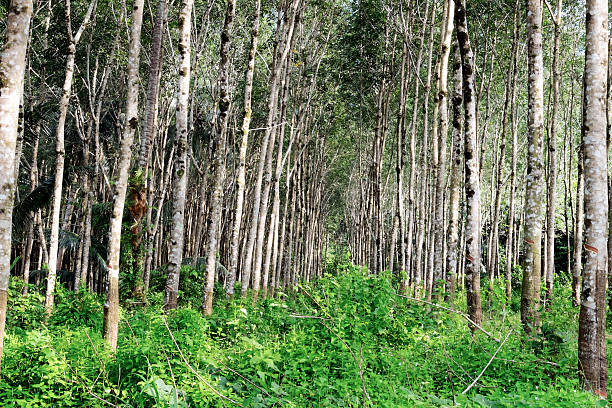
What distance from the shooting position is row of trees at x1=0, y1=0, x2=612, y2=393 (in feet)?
17.3

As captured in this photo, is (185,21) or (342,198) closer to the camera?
(185,21)

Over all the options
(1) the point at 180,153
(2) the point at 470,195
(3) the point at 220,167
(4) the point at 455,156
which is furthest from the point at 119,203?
(4) the point at 455,156

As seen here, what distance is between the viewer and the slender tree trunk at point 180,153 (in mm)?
8430

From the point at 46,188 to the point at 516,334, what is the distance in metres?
11.0

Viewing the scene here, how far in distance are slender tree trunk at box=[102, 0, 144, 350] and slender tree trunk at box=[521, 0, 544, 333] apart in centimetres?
562

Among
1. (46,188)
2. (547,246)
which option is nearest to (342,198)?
(547,246)

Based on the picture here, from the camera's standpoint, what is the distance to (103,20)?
15.1 metres

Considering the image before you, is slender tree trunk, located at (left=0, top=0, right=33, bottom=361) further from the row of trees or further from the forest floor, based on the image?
the forest floor

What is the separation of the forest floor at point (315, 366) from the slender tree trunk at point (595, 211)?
34 centimetres

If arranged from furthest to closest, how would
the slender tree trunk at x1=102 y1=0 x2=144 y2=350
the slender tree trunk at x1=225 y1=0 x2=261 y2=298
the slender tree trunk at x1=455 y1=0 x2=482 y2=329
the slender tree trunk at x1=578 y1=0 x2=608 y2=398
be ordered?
the slender tree trunk at x1=225 y1=0 x2=261 y2=298 → the slender tree trunk at x1=455 y1=0 x2=482 y2=329 → the slender tree trunk at x1=102 y1=0 x2=144 y2=350 → the slender tree trunk at x1=578 y1=0 x2=608 y2=398

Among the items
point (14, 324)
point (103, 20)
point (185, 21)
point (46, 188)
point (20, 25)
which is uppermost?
point (103, 20)

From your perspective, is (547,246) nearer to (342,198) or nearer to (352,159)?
(352,159)

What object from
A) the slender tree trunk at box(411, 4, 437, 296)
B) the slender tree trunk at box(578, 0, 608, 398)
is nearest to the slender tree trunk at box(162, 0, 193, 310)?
the slender tree trunk at box(578, 0, 608, 398)

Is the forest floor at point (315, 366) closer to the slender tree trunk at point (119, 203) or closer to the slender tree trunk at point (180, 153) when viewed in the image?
the slender tree trunk at point (119, 203)
